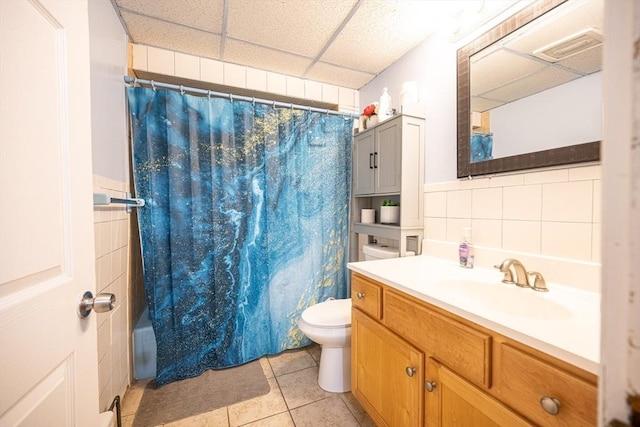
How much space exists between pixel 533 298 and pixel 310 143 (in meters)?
1.59

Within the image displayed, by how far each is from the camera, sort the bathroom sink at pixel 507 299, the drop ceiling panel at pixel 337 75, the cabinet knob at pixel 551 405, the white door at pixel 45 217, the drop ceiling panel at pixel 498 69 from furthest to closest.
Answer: the drop ceiling panel at pixel 337 75 < the drop ceiling panel at pixel 498 69 < the bathroom sink at pixel 507 299 < the cabinet knob at pixel 551 405 < the white door at pixel 45 217

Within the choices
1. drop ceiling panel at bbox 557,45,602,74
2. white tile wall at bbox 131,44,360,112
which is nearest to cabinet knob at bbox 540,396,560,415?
drop ceiling panel at bbox 557,45,602,74

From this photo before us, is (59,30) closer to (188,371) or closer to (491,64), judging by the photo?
(491,64)

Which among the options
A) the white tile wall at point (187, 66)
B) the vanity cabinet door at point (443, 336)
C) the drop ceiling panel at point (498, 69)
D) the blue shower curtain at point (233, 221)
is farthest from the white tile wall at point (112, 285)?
the drop ceiling panel at point (498, 69)

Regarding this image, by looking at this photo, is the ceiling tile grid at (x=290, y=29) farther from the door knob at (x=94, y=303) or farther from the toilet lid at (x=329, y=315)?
the toilet lid at (x=329, y=315)

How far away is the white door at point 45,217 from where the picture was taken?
0.43 metres

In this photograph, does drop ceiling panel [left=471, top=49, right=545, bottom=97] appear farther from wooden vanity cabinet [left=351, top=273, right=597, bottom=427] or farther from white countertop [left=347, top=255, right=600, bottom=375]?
wooden vanity cabinet [left=351, top=273, right=597, bottom=427]

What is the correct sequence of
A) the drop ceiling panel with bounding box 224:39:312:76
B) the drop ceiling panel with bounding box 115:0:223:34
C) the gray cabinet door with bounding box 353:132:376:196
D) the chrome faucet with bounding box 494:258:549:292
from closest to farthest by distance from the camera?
the chrome faucet with bounding box 494:258:549:292, the drop ceiling panel with bounding box 115:0:223:34, the drop ceiling panel with bounding box 224:39:312:76, the gray cabinet door with bounding box 353:132:376:196

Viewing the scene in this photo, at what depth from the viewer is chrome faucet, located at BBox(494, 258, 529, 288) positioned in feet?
3.30

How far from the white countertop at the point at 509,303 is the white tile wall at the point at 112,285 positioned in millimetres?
1244

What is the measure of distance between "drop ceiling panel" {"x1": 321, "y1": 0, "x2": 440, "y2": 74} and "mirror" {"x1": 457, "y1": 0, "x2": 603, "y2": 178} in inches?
14.3

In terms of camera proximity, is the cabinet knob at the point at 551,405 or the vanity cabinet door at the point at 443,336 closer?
the cabinet knob at the point at 551,405

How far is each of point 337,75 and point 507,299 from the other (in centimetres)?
192

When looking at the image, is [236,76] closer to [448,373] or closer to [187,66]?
[187,66]
